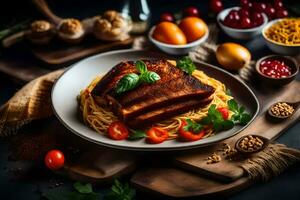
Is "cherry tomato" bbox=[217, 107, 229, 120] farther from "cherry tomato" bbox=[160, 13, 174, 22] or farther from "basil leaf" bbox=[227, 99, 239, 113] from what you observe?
"cherry tomato" bbox=[160, 13, 174, 22]

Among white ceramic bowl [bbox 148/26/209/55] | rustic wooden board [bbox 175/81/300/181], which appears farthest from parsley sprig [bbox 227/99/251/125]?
white ceramic bowl [bbox 148/26/209/55]

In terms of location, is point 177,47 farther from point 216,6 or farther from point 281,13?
point 281,13

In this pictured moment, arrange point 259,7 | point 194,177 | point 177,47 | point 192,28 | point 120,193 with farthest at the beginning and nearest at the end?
point 259,7, point 192,28, point 177,47, point 194,177, point 120,193

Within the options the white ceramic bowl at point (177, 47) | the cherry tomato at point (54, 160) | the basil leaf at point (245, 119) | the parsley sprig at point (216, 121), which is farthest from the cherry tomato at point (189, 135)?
the white ceramic bowl at point (177, 47)

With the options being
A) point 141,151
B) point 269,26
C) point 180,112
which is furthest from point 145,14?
point 141,151

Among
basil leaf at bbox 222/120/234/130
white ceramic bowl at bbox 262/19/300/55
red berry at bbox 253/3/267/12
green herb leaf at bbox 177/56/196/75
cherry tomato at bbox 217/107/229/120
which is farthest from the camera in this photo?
red berry at bbox 253/3/267/12

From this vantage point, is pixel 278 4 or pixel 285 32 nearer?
pixel 285 32

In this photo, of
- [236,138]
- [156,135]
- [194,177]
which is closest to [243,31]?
[236,138]

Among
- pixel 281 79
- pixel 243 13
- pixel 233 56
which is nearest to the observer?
pixel 281 79
